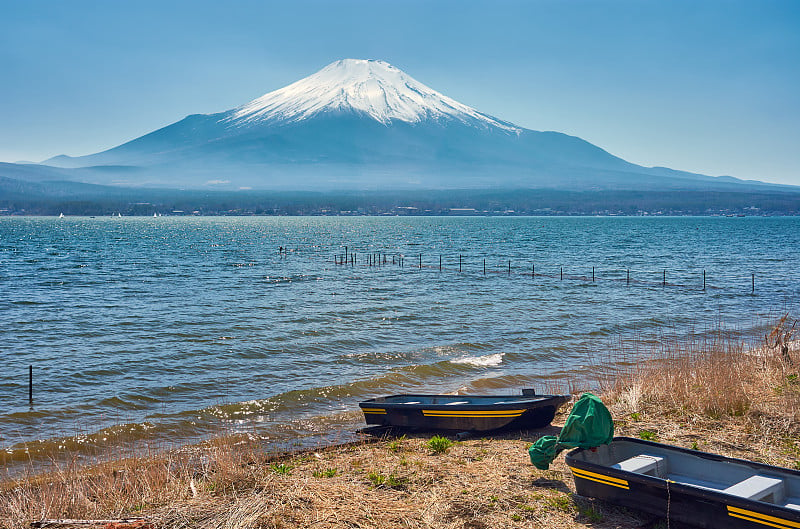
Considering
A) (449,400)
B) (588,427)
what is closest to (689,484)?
(588,427)

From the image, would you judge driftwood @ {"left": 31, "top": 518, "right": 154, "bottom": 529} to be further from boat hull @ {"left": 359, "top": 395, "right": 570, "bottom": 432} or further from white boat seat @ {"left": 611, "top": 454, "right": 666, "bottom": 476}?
boat hull @ {"left": 359, "top": 395, "right": 570, "bottom": 432}

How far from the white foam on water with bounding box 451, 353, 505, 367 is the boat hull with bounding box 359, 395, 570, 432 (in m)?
7.24

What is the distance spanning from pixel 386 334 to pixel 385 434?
13.1m

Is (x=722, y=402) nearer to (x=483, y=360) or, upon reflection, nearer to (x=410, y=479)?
(x=410, y=479)

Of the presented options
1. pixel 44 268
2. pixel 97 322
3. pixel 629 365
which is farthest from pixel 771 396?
pixel 44 268

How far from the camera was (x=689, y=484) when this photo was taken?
800 centimetres

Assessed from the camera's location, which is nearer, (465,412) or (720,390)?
(720,390)

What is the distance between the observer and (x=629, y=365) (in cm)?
2034

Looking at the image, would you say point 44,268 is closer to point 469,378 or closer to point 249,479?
point 469,378

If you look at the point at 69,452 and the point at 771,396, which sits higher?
the point at 771,396

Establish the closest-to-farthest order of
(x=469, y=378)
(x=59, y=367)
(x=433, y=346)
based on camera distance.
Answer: (x=469, y=378) < (x=59, y=367) < (x=433, y=346)

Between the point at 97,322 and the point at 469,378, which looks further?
the point at 97,322

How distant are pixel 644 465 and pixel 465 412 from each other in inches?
188

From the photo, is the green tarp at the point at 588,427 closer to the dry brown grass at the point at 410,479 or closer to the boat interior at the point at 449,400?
the dry brown grass at the point at 410,479
